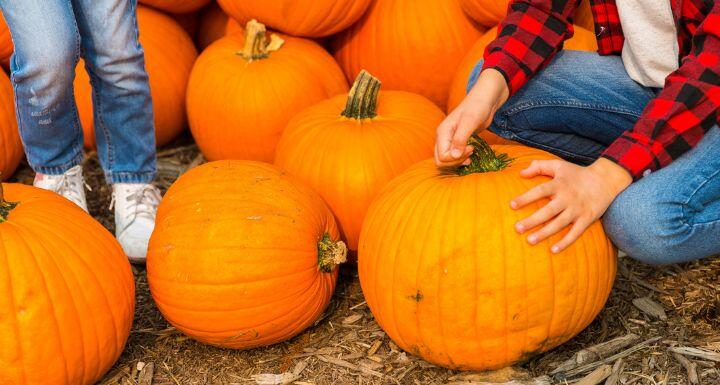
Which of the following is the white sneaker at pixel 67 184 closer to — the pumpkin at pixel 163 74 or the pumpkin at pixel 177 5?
the pumpkin at pixel 163 74

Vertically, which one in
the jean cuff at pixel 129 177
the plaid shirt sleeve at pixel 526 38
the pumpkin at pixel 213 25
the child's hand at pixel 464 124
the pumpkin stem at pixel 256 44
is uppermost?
the plaid shirt sleeve at pixel 526 38

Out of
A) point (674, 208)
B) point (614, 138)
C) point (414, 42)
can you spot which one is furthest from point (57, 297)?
point (414, 42)

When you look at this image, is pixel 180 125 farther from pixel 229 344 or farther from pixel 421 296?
pixel 421 296

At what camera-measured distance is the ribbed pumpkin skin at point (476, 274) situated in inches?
81.4

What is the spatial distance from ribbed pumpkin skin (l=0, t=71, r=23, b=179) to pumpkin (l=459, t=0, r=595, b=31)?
181cm

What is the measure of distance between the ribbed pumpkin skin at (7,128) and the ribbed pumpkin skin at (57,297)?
100 cm

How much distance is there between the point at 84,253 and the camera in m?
2.23

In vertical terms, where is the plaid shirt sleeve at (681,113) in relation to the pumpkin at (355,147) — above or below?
above

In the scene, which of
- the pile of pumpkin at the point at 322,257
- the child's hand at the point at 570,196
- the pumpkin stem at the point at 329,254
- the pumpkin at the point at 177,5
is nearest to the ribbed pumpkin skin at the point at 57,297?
the pile of pumpkin at the point at 322,257

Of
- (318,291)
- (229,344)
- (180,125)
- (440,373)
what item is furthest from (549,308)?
(180,125)

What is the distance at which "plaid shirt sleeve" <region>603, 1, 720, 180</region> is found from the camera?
2039 millimetres

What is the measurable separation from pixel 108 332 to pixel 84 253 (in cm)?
22

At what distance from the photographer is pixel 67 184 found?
2.95 metres

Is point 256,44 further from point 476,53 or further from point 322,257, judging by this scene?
point 322,257
